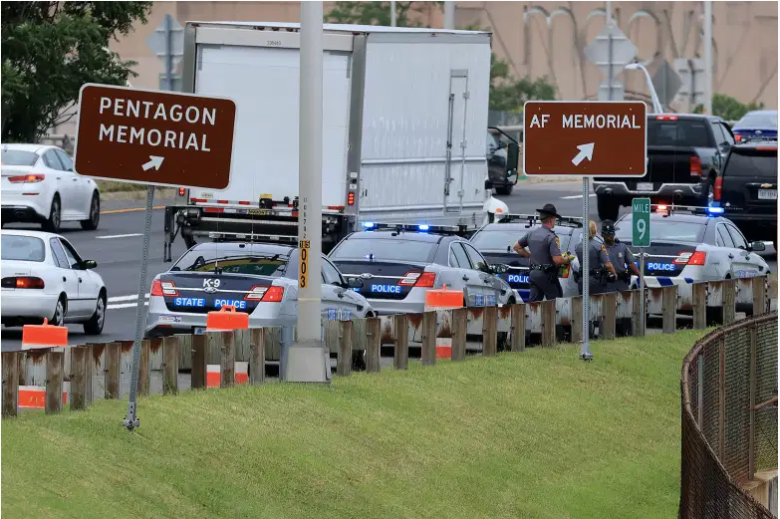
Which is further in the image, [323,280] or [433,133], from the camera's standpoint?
[433,133]

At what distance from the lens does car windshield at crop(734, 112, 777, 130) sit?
190 feet

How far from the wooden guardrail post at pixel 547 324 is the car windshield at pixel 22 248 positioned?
5.71 metres

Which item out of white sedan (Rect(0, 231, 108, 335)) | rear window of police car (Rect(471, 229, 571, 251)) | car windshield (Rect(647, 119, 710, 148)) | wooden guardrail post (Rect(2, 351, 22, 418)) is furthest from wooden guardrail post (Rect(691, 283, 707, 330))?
wooden guardrail post (Rect(2, 351, 22, 418))

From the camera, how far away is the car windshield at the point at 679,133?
38594 millimetres

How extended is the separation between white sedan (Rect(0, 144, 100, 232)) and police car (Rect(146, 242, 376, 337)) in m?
13.3

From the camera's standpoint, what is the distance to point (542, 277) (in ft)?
76.4

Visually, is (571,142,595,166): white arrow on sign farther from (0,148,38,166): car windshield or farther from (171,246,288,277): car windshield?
(0,148,38,166): car windshield

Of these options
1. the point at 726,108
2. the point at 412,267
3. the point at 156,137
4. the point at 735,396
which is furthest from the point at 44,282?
the point at 726,108

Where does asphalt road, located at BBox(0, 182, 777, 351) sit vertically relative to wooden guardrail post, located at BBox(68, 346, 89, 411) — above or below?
above

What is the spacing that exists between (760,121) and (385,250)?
3762 cm

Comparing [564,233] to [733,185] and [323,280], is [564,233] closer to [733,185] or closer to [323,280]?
[323,280]

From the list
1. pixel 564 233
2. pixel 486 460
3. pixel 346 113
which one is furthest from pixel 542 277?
pixel 486 460

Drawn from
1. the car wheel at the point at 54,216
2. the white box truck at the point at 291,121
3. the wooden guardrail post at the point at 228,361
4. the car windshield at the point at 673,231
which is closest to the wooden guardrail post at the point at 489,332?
the wooden guardrail post at the point at 228,361

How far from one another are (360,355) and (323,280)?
69.3 inches
